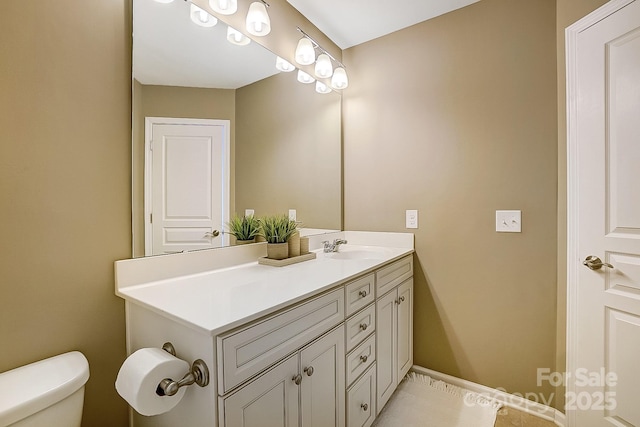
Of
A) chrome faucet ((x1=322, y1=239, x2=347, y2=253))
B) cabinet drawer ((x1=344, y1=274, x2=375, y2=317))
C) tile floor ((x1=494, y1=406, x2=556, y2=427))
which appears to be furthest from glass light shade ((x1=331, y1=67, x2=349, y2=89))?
tile floor ((x1=494, y1=406, x2=556, y2=427))

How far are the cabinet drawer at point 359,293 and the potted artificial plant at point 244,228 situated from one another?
2.02 ft

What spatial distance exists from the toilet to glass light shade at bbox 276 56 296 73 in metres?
1.63

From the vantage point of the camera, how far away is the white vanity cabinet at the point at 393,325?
4.91 ft

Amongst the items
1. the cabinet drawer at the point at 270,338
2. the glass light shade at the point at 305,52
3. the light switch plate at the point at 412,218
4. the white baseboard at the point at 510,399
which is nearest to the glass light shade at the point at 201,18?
the glass light shade at the point at 305,52

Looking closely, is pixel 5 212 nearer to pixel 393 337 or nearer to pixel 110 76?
pixel 110 76

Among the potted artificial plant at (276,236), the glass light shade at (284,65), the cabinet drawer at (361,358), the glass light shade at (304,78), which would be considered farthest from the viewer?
the glass light shade at (304,78)

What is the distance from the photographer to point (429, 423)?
1520 mm

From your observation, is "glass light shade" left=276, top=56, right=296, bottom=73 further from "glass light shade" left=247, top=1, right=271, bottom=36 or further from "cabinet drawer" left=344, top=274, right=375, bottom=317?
"cabinet drawer" left=344, top=274, right=375, bottom=317

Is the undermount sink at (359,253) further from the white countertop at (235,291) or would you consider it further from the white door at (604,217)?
the white door at (604,217)

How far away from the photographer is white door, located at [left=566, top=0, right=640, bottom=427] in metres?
1.19

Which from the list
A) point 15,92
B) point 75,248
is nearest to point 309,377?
point 75,248

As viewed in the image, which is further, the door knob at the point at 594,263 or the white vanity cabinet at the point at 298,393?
the door knob at the point at 594,263

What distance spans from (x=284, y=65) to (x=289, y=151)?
506mm

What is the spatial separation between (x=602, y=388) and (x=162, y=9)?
8.11 feet
